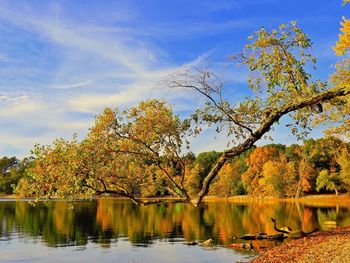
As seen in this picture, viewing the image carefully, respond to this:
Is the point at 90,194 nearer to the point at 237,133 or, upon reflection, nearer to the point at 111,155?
the point at 111,155

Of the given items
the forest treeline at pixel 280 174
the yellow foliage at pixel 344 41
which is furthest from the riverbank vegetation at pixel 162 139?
the forest treeline at pixel 280 174

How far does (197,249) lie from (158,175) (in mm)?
18851

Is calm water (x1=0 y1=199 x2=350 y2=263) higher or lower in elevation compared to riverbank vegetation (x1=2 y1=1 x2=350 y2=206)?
lower

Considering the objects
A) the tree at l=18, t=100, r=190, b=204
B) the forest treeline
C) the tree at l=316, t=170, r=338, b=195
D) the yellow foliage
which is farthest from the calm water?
the tree at l=316, t=170, r=338, b=195

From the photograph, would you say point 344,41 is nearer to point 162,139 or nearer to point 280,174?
point 162,139

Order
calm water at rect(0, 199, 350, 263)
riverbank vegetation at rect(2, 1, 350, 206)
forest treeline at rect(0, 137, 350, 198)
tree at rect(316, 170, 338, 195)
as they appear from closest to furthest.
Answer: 1. riverbank vegetation at rect(2, 1, 350, 206)
2. calm water at rect(0, 199, 350, 263)
3. tree at rect(316, 170, 338, 195)
4. forest treeline at rect(0, 137, 350, 198)

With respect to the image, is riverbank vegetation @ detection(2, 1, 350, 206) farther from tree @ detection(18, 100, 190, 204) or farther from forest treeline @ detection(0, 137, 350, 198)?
forest treeline @ detection(0, 137, 350, 198)

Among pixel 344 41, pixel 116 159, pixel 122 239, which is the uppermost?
pixel 344 41

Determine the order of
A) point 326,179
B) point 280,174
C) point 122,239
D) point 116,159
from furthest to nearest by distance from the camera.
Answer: point 280,174 < point 326,179 < point 122,239 < point 116,159

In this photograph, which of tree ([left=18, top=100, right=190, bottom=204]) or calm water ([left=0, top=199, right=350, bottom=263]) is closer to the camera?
tree ([left=18, top=100, right=190, bottom=204])

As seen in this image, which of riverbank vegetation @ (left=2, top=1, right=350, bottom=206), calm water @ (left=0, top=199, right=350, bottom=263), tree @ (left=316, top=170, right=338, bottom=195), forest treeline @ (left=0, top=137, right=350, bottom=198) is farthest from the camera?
forest treeline @ (left=0, top=137, right=350, bottom=198)

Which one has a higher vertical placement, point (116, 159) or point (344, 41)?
point (344, 41)

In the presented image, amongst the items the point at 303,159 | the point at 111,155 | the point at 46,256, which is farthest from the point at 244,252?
the point at 303,159

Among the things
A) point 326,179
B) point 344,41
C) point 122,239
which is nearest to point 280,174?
point 326,179
